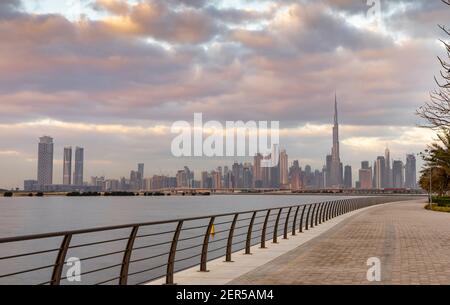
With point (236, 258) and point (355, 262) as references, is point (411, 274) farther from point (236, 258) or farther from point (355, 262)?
point (236, 258)

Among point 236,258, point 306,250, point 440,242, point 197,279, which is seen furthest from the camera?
point 440,242

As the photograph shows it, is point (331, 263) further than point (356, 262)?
No

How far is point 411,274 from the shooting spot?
488 inches

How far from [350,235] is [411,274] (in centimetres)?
1246
